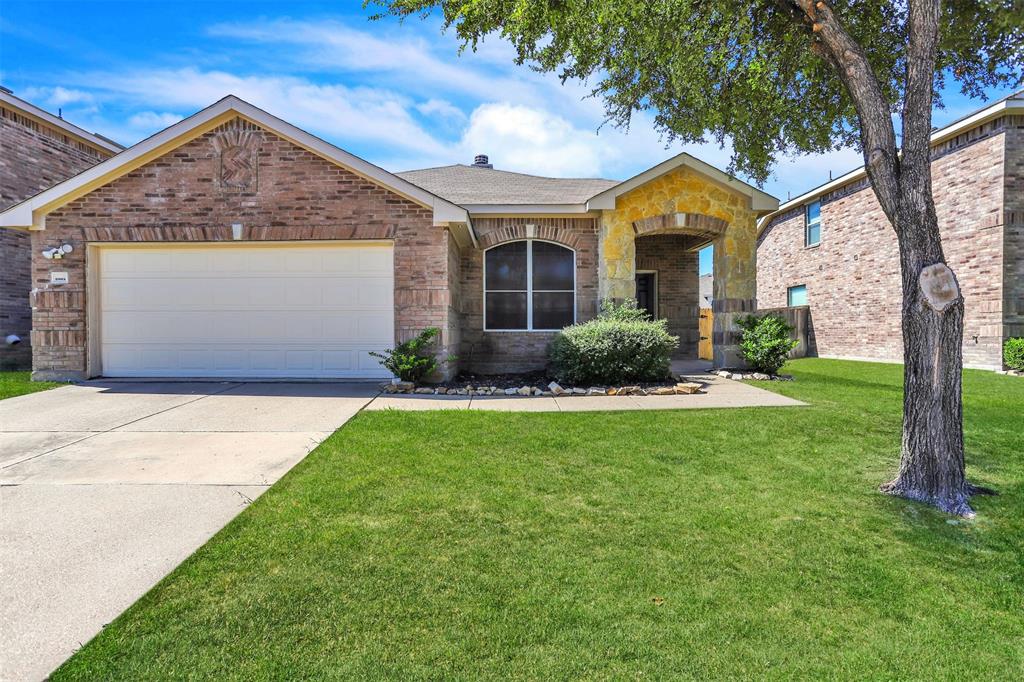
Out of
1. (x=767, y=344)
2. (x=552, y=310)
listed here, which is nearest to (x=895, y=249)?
(x=767, y=344)

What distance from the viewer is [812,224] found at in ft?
59.0

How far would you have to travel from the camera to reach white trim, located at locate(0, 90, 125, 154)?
10.8 m

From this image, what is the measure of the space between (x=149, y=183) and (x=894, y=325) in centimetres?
1853

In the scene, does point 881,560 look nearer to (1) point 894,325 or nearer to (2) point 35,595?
(2) point 35,595

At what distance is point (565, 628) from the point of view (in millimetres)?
2158

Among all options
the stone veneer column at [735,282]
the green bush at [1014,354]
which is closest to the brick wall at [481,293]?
the stone veneer column at [735,282]

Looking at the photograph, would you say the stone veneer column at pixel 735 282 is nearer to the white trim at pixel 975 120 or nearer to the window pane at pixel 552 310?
the white trim at pixel 975 120

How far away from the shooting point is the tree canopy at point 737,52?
5.07m

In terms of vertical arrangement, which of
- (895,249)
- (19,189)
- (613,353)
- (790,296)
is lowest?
(613,353)

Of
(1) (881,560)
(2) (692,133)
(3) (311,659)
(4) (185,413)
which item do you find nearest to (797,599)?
(1) (881,560)

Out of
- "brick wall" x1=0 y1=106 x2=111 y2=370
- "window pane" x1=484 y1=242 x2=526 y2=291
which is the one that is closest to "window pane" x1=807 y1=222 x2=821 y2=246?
"window pane" x1=484 y1=242 x2=526 y2=291

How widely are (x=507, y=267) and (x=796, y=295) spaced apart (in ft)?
45.1

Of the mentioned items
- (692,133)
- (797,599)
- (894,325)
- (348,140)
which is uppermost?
(348,140)

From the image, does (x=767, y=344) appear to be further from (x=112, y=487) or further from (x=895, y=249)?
(x=112, y=487)
